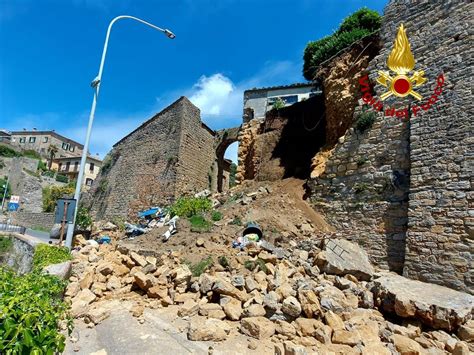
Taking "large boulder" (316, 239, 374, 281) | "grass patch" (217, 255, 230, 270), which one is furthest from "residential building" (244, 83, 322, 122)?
"grass patch" (217, 255, 230, 270)

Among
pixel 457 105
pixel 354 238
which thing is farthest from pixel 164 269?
pixel 457 105

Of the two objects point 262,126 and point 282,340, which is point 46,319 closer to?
point 282,340

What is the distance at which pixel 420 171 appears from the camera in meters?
7.61

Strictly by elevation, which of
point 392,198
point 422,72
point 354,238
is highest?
point 422,72

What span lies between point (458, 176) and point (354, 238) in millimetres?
3008

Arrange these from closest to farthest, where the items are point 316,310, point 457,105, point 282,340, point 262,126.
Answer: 1. point 282,340
2. point 316,310
3. point 457,105
4. point 262,126

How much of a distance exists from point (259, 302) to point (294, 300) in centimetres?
68

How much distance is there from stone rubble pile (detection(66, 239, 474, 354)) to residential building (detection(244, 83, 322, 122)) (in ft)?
42.7

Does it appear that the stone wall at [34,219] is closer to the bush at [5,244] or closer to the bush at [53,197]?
the bush at [53,197]

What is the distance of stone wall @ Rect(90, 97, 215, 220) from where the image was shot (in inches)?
701

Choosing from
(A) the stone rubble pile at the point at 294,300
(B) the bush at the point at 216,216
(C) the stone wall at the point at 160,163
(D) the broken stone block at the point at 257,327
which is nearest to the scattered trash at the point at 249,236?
(A) the stone rubble pile at the point at 294,300

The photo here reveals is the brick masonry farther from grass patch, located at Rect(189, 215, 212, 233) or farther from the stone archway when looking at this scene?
the stone archway

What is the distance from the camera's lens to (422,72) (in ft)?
27.5

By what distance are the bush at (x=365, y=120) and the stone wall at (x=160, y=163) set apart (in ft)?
35.5
